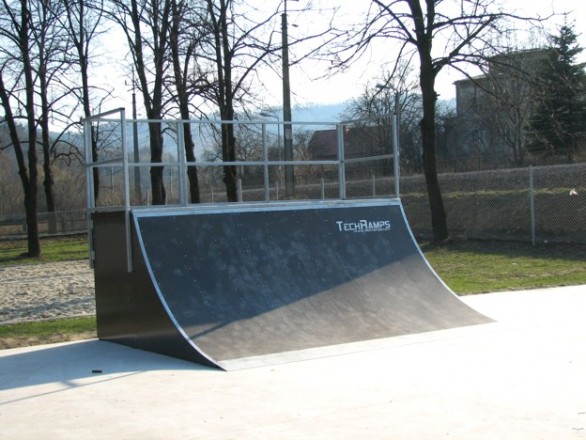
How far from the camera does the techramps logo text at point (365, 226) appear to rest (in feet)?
35.6

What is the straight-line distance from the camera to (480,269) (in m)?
17.9

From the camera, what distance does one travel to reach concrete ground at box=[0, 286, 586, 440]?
5539mm

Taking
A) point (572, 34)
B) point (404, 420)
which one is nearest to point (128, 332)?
point (404, 420)

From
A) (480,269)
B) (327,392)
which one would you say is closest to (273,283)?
(327,392)

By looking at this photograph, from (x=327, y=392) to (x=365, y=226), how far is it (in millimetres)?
4720

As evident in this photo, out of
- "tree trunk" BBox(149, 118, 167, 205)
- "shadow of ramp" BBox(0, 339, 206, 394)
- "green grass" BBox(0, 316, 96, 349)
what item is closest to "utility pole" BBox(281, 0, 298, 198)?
"tree trunk" BBox(149, 118, 167, 205)

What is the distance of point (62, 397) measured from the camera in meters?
6.79

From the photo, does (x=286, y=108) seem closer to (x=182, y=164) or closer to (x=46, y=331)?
(x=182, y=164)

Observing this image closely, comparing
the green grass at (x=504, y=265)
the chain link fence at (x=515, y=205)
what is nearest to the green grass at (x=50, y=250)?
the green grass at (x=504, y=265)

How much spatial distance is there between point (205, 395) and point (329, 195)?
29.2 m

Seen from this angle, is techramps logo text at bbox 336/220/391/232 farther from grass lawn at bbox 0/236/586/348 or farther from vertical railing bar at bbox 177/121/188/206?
grass lawn at bbox 0/236/586/348

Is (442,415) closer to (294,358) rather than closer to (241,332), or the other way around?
(294,358)

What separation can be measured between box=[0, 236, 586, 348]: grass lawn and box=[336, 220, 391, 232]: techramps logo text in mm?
3279

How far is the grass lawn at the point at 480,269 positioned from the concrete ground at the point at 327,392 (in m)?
1.22
